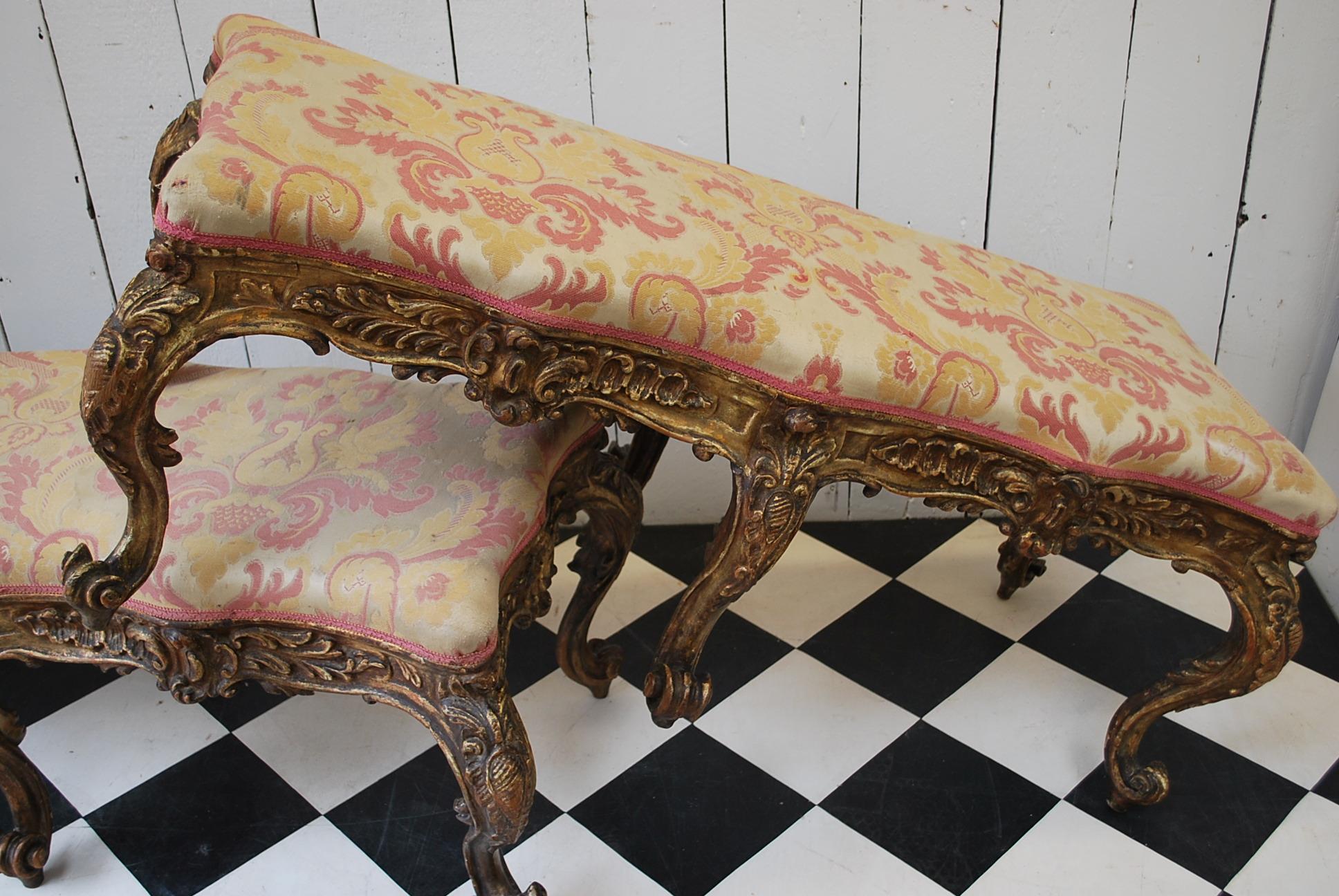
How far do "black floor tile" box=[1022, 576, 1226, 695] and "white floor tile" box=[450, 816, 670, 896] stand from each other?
75 centimetres

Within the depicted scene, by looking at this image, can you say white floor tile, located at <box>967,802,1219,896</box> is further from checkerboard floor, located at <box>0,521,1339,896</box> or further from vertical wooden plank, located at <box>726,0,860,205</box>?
vertical wooden plank, located at <box>726,0,860,205</box>

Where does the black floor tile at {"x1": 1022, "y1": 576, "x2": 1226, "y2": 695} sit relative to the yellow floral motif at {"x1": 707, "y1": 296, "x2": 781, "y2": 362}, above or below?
below

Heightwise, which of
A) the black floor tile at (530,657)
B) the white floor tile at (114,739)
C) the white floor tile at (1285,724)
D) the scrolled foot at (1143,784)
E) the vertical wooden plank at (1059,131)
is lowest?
the white floor tile at (1285,724)

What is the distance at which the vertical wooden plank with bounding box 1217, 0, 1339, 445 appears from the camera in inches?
66.4

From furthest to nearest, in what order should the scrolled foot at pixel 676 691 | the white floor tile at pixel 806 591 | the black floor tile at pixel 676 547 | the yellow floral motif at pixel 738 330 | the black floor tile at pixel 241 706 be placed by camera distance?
1. the black floor tile at pixel 676 547
2. the white floor tile at pixel 806 591
3. the black floor tile at pixel 241 706
4. the scrolled foot at pixel 676 691
5. the yellow floral motif at pixel 738 330

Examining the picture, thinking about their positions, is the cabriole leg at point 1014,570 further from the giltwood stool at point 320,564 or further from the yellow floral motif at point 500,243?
the yellow floral motif at point 500,243

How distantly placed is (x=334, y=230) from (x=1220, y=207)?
1.47m

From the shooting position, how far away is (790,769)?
1495 mm

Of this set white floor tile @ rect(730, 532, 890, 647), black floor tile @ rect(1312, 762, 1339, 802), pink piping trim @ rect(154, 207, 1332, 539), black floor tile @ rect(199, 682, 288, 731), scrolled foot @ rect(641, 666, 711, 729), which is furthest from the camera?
white floor tile @ rect(730, 532, 890, 647)

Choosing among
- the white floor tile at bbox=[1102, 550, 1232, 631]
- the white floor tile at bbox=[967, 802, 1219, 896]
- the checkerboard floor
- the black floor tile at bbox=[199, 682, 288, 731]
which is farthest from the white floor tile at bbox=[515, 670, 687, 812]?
the white floor tile at bbox=[1102, 550, 1232, 631]

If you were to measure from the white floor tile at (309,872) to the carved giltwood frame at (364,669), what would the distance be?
0.22 metres

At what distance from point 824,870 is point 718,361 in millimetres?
677

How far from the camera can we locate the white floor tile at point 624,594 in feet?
5.90

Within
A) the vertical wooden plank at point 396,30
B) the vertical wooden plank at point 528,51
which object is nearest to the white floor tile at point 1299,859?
the vertical wooden plank at point 528,51
